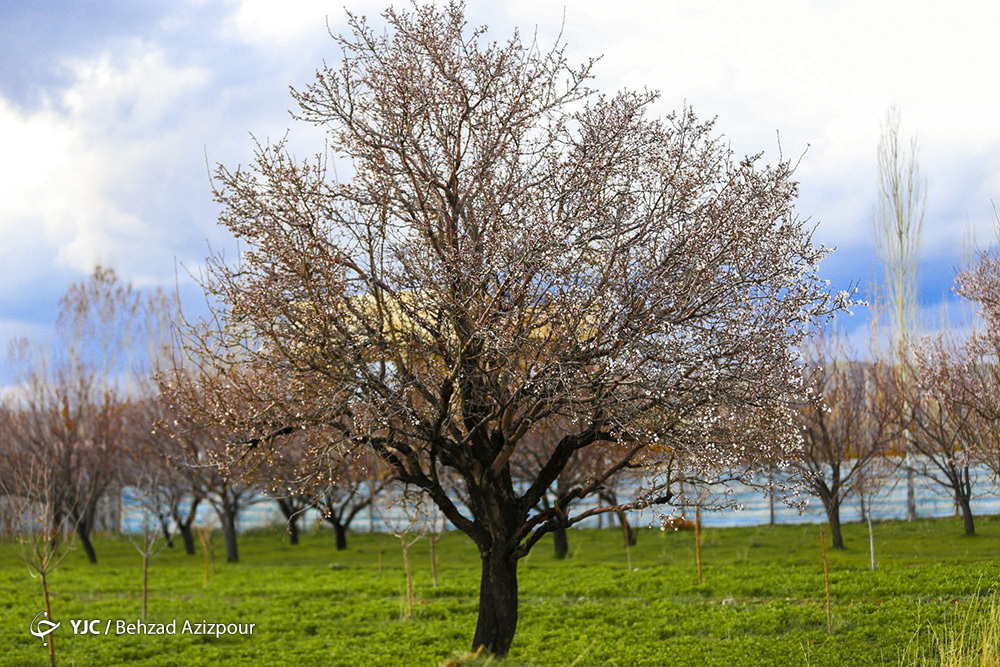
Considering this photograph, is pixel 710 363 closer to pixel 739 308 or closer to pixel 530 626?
pixel 739 308

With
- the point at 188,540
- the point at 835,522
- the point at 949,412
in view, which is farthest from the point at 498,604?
the point at 188,540

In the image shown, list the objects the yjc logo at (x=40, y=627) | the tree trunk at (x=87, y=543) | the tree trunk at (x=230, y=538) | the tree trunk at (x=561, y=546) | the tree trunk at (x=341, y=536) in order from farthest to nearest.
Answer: the tree trunk at (x=341, y=536)
the tree trunk at (x=87, y=543)
the tree trunk at (x=230, y=538)
the tree trunk at (x=561, y=546)
the yjc logo at (x=40, y=627)

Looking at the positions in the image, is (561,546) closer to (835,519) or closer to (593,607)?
(835,519)

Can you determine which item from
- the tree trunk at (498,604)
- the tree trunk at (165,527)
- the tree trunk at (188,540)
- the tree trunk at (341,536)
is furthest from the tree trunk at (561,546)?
the tree trunk at (188,540)

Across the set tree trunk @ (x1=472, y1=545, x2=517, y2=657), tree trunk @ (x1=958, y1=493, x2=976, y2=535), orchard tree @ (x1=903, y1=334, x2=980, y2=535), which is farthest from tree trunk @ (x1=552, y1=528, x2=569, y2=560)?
tree trunk @ (x1=472, y1=545, x2=517, y2=657)

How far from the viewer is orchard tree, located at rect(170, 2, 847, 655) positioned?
29.1ft

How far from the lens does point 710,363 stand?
367 inches

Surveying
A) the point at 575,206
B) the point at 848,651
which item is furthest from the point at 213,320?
the point at 848,651

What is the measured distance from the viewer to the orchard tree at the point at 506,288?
29.1 ft

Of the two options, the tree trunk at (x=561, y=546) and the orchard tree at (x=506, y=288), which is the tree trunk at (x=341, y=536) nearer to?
the tree trunk at (x=561, y=546)

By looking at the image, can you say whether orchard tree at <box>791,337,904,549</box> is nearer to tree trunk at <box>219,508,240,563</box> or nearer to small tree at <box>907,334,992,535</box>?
small tree at <box>907,334,992,535</box>

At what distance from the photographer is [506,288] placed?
28.3 ft

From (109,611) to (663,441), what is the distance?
15785 millimetres

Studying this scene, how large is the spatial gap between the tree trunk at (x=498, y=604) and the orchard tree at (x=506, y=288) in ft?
2.63
